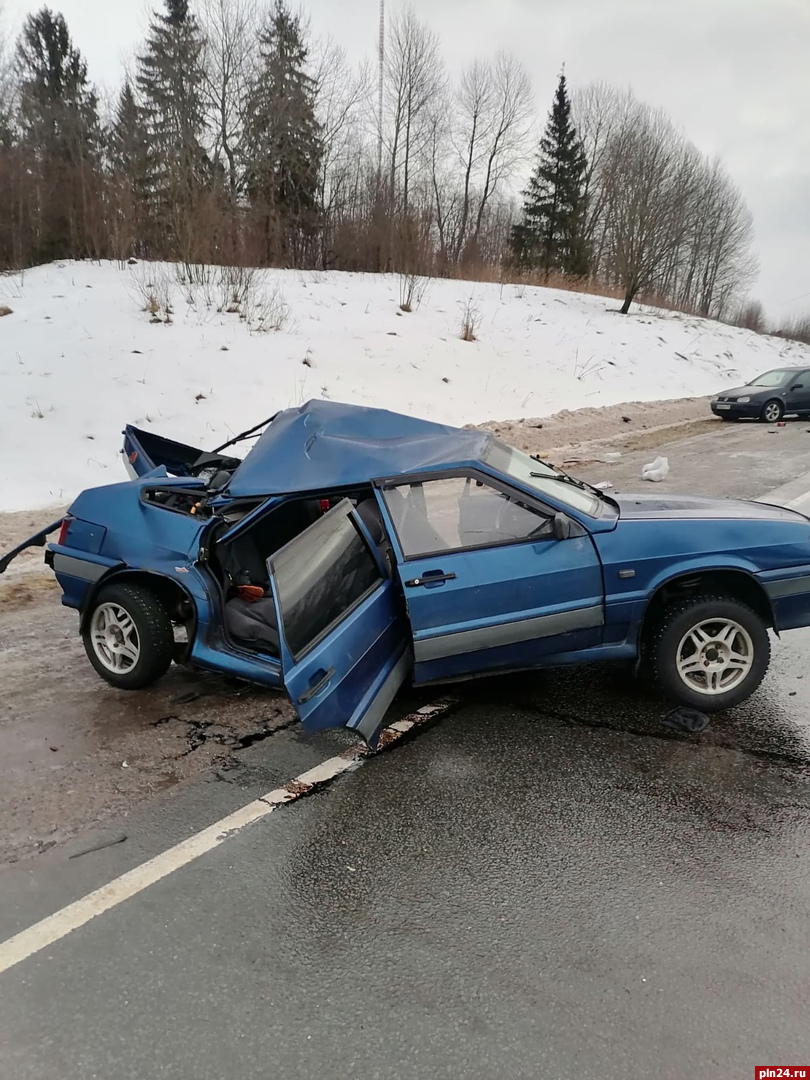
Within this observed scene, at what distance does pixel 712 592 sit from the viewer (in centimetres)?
418

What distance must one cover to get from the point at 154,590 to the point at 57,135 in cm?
2919

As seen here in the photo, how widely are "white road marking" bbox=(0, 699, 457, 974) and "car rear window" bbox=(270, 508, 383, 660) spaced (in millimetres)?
696

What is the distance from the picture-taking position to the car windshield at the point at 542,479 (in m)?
4.34

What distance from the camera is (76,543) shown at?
189 inches

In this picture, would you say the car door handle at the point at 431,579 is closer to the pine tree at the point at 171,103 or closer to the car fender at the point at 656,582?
the car fender at the point at 656,582

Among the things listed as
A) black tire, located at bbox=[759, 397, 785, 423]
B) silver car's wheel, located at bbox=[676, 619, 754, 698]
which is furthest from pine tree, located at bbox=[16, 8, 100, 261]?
silver car's wheel, located at bbox=[676, 619, 754, 698]

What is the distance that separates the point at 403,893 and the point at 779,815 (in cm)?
175

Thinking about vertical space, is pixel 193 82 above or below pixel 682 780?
above

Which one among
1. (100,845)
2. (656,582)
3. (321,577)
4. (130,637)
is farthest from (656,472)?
(100,845)

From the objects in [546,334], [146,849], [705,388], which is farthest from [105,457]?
[705,388]

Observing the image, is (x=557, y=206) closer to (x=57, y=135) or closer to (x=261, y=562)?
(x=57, y=135)

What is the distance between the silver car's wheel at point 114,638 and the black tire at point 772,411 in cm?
1782

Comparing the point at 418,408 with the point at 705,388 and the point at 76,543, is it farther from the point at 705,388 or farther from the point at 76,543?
the point at 705,388

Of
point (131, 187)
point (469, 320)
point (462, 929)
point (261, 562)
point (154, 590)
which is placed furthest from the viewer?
point (131, 187)
